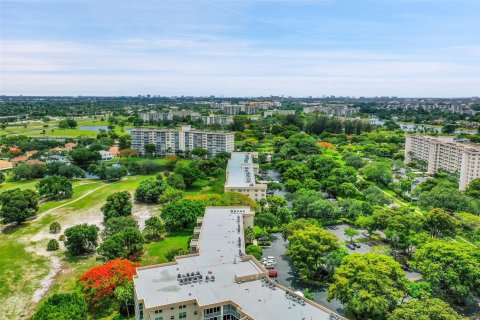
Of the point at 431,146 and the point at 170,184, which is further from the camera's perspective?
the point at 431,146

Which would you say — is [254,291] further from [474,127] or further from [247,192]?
[474,127]

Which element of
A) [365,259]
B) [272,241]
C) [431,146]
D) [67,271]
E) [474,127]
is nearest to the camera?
[365,259]

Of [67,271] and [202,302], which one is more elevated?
[202,302]

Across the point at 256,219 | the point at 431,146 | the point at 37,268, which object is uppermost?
the point at 431,146

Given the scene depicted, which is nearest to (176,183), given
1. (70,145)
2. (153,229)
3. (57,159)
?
(153,229)

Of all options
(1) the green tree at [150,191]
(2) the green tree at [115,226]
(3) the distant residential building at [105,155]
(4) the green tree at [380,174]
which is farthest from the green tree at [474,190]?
(3) the distant residential building at [105,155]

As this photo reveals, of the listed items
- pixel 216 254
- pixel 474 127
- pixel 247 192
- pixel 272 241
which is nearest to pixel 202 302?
pixel 216 254
